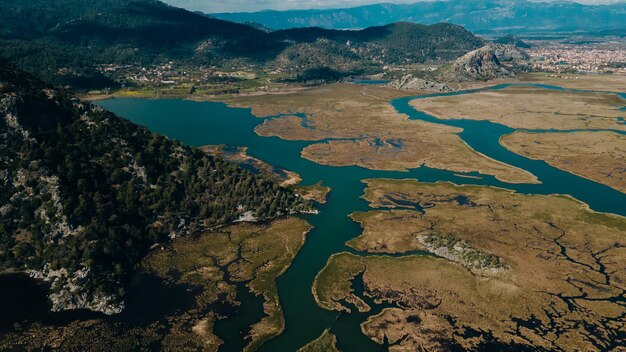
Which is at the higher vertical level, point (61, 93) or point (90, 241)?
point (61, 93)

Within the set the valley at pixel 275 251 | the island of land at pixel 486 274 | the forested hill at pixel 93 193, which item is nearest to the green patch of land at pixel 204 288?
the valley at pixel 275 251

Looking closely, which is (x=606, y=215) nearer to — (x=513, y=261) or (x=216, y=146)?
(x=513, y=261)

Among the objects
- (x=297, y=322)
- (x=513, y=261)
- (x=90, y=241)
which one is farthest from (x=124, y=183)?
(x=513, y=261)

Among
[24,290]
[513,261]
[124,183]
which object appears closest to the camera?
[24,290]

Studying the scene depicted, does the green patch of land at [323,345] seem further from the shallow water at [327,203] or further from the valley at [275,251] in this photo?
the shallow water at [327,203]

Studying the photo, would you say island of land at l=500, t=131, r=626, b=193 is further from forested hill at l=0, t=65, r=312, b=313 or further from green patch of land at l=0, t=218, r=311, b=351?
green patch of land at l=0, t=218, r=311, b=351

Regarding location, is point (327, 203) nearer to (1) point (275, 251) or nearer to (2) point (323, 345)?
(1) point (275, 251)

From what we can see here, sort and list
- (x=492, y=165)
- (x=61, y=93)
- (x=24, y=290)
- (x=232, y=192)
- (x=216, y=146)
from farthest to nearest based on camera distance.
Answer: (x=216, y=146) → (x=492, y=165) → (x=61, y=93) → (x=232, y=192) → (x=24, y=290)
